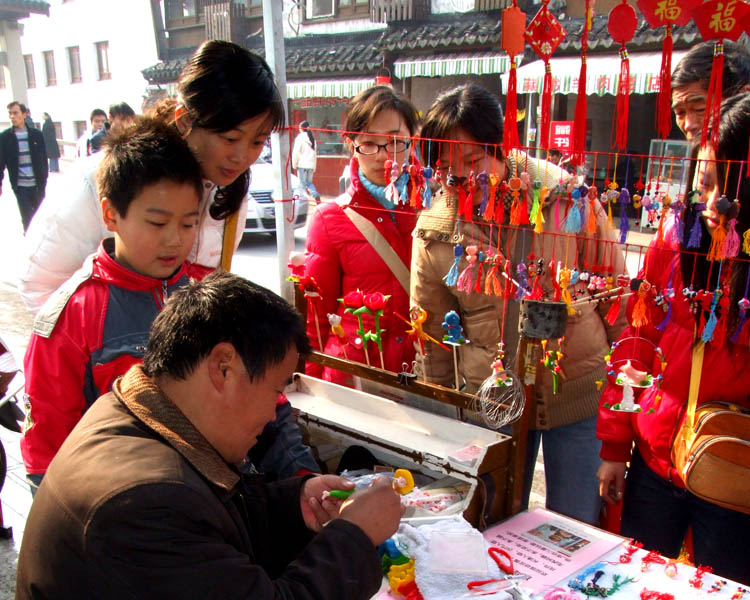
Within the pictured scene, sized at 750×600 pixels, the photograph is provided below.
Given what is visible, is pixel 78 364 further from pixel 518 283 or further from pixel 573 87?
pixel 573 87

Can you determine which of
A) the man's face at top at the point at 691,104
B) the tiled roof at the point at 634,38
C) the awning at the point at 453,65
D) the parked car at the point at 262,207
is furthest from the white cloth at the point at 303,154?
the man's face at top at the point at 691,104

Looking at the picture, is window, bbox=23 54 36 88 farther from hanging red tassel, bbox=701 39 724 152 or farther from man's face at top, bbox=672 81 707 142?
hanging red tassel, bbox=701 39 724 152

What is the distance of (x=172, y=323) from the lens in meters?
0.97

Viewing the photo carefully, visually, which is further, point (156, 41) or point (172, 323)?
point (156, 41)

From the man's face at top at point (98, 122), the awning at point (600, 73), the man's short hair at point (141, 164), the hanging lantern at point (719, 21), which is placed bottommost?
the man's short hair at point (141, 164)

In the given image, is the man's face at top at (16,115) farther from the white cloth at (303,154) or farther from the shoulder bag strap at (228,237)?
the shoulder bag strap at (228,237)

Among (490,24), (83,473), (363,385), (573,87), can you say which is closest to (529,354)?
(363,385)

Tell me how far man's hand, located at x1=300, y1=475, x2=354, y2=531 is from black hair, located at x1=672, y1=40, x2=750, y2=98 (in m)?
1.55

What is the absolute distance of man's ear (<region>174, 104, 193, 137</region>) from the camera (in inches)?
61.9

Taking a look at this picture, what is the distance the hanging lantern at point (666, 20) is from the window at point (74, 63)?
19.2 m

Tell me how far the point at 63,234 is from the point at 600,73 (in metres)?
6.66

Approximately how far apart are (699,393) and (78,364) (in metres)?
1.38

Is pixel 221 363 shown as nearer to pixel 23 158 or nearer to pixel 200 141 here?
pixel 200 141

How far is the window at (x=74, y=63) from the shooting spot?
17453 millimetres
